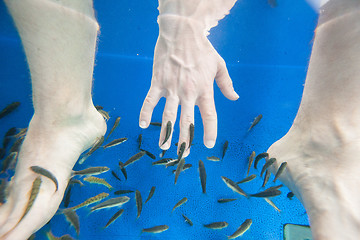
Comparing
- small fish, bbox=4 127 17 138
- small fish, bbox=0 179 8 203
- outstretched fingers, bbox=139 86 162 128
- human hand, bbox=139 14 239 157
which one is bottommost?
small fish, bbox=0 179 8 203

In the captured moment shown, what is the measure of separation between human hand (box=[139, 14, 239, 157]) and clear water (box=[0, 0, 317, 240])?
82 centimetres

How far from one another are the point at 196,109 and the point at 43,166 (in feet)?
6.42

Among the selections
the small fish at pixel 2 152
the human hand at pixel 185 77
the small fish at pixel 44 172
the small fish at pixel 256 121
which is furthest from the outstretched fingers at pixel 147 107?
the small fish at pixel 256 121

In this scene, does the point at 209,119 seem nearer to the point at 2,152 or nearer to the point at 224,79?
the point at 224,79

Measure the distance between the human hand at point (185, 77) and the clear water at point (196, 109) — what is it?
0.82 meters

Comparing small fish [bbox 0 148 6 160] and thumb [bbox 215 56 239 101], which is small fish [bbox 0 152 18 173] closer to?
small fish [bbox 0 148 6 160]

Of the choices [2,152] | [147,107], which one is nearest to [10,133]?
[2,152]

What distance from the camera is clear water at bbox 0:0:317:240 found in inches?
85.7

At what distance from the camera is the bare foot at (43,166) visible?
1.26m

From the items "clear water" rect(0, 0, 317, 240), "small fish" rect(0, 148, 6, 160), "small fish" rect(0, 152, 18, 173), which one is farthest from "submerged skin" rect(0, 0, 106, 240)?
"small fish" rect(0, 148, 6, 160)

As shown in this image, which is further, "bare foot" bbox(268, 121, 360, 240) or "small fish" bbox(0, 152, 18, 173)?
"small fish" bbox(0, 152, 18, 173)

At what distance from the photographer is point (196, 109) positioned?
2.96 m

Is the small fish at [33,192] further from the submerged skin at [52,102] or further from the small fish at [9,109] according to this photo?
the small fish at [9,109]

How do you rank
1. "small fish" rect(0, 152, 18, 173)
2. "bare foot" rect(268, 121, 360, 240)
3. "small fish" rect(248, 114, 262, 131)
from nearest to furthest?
"bare foot" rect(268, 121, 360, 240) → "small fish" rect(0, 152, 18, 173) → "small fish" rect(248, 114, 262, 131)
